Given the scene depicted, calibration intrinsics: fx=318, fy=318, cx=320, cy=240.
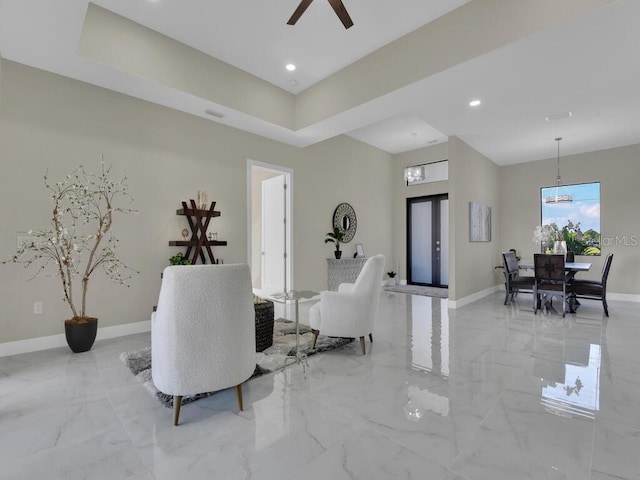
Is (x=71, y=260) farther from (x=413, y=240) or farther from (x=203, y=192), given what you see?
(x=413, y=240)

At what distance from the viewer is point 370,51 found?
4.09 m

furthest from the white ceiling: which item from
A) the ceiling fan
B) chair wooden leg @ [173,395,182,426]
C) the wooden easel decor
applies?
chair wooden leg @ [173,395,182,426]

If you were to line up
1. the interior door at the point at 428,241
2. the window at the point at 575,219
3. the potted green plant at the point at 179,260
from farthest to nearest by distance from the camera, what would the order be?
the interior door at the point at 428,241
the window at the point at 575,219
the potted green plant at the point at 179,260

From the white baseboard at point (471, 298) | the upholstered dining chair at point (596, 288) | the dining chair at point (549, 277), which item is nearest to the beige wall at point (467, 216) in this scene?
the white baseboard at point (471, 298)

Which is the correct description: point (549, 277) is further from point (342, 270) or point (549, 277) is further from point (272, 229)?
point (272, 229)

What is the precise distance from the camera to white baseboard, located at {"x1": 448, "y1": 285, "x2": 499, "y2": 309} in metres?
5.63

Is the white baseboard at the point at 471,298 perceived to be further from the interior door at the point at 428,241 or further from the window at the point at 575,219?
the window at the point at 575,219

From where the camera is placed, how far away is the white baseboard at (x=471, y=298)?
5.63 meters

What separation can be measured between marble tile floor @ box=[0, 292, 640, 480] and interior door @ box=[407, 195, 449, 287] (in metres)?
4.49

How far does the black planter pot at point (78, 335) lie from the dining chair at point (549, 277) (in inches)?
245

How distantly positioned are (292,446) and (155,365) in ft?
3.47

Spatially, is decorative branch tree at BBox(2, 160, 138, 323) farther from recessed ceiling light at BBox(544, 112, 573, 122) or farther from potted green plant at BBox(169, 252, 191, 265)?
recessed ceiling light at BBox(544, 112, 573, 122)

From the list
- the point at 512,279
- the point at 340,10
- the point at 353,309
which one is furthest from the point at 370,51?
the point at 512,279

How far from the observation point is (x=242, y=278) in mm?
2113
